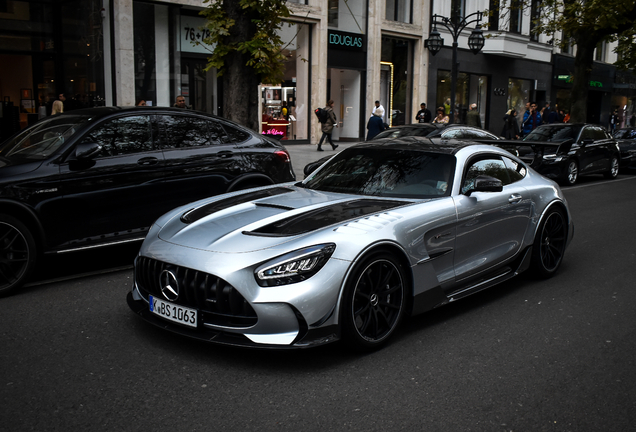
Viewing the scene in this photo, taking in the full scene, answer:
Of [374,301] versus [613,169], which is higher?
[374,301]

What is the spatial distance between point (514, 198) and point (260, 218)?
259 cm

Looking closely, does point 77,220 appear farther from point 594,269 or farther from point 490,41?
point 490,41

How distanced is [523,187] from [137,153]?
13.2ft

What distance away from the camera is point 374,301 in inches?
173

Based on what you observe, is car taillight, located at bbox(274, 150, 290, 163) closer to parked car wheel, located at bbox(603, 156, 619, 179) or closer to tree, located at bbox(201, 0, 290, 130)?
tree, located at bbox(201, 0, 290, 130)

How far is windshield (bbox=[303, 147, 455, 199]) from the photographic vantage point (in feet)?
17.5

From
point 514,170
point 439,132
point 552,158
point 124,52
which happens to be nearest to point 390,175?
point 514,170

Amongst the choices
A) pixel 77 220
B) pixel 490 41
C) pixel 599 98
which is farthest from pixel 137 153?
pixel 599 98

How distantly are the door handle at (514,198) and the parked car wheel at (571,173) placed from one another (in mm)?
11141

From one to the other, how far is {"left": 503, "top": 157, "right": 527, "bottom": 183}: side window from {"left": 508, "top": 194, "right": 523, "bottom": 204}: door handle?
0.22 m

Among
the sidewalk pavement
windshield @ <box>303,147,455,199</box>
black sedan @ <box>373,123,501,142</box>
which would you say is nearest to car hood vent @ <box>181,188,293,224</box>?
windshield @ <box>303,147,455,199</box>

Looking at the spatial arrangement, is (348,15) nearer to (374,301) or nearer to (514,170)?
(514,170)

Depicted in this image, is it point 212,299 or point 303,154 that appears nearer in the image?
point 212,299

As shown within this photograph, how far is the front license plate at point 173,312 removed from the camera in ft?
13.4
